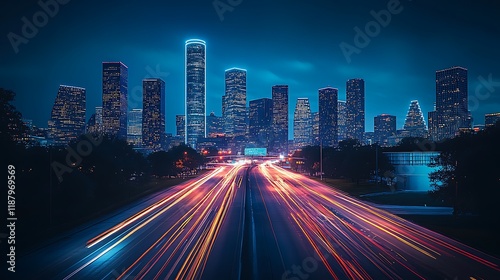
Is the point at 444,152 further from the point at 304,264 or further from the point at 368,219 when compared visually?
the point at 304,264

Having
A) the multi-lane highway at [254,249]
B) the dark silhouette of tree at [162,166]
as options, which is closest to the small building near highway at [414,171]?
the multi-lane highway at [254,249]

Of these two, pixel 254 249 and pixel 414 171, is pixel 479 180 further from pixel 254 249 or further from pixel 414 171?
pixel 414 171

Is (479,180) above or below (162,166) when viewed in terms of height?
above

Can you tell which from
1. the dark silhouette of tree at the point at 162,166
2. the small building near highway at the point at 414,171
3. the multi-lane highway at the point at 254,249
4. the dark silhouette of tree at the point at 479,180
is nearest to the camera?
the multi-lane highway at the point at 254,249

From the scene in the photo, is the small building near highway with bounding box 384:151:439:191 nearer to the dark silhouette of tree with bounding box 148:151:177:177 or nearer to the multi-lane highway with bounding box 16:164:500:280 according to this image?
the multi-lane highway with bounding box 16:164:500:280

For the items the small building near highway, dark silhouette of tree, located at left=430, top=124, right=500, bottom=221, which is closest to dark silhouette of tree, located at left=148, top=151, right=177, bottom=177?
the small building near highway

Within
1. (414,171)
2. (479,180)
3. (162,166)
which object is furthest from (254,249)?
(162,166)

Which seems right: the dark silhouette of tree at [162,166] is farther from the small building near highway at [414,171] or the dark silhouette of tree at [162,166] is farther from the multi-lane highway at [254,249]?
the small building near highway at [414,171]

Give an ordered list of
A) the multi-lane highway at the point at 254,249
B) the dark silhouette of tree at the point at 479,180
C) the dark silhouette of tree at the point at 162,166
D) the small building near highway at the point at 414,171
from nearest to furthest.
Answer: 1. the multi-lane highway at the point at 254,249
2. the dark silhouette of tree at the point at 479,180
3. the small building near highway at the point at 414,171
4. the dark silhouette of tree at the point at 162,166

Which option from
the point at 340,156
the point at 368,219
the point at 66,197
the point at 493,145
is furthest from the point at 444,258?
the point at 340,156
